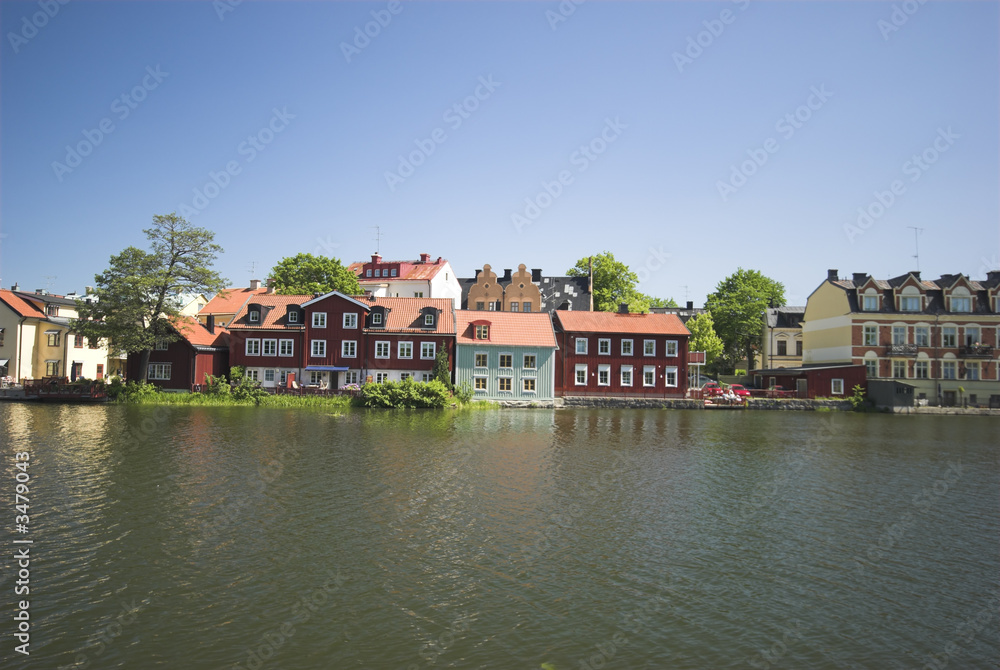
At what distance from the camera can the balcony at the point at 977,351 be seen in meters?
60.8

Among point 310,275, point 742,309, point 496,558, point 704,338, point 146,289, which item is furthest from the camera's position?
point 742,309

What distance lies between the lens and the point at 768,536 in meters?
16.9

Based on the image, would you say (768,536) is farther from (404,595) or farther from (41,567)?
(41,567)

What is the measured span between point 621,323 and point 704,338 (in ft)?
66.6

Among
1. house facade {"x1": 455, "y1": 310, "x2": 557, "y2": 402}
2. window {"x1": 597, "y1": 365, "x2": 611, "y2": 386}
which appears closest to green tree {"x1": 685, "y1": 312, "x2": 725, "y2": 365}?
window {"x1": 597, "y1": 365, "x2": 611, "y2": 386}

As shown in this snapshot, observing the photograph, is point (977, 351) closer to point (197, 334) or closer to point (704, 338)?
point (704, 338)

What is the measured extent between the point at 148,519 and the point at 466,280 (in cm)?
7013

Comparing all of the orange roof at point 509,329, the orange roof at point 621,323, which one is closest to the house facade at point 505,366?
the orange roof at point 509,329

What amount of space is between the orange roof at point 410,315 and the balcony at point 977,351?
48149 mm

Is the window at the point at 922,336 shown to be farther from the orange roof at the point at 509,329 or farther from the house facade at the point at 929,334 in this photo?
the orange roof at the point at 509,329

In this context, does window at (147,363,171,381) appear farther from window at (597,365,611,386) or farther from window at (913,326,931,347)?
window at (913,326,931,347)

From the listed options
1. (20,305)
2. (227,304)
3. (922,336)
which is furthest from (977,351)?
(20,305)

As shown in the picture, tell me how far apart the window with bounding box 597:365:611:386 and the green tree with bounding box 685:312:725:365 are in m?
20.8

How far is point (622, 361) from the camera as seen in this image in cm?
5850
